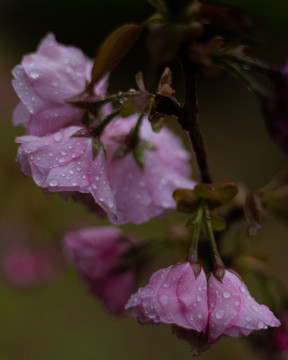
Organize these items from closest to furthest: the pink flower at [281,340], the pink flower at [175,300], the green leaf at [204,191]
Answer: the pink flower at [175,300] → the green leaf at [204,191] → the pink flower at [281,340]

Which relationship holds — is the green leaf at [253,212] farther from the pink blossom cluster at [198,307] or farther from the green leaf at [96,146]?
the green leaf at [96,146]

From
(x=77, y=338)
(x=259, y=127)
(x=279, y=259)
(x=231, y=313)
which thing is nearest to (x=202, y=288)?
(x=231, y=313)

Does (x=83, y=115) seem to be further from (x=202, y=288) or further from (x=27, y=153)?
(x=202, y=288)

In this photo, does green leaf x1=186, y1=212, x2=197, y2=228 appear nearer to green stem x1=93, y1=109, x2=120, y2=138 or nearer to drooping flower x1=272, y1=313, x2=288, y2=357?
green stem x1=93, y1=109, x2=120, y2=138

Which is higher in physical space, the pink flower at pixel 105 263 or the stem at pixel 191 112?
the stem at pixel 191 112

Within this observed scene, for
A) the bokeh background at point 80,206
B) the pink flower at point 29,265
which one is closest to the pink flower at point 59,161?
the bokeh background at point 80,206

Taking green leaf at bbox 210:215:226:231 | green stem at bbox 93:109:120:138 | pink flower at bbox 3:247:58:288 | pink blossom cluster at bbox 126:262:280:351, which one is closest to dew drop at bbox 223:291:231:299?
pink blossom cluster at bbox 126:262:280:351
